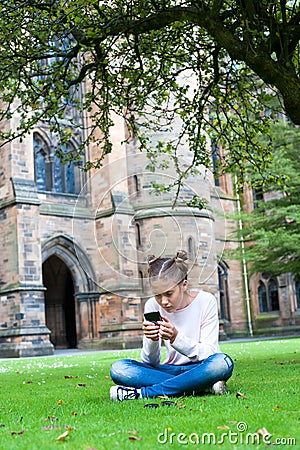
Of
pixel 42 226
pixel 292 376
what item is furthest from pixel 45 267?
pixel 292 376

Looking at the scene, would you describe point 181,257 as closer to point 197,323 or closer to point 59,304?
point 197,323

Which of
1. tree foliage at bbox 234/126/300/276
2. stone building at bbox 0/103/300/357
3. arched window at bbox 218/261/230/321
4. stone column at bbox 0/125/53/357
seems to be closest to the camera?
stone column at bbox 0/125/53/357

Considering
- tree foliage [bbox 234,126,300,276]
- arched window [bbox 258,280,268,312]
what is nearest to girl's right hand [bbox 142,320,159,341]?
tree foliage [bbox 234,126,300,276]

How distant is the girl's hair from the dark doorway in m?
24.6

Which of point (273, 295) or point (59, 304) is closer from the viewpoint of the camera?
point (59, 304)

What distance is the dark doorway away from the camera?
94.8ft

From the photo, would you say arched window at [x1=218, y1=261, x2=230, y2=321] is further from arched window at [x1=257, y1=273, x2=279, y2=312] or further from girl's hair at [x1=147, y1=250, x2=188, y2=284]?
girl's hair at [x1=147, y1=250, x2=188, y2=284]

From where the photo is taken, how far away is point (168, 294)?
179 inches

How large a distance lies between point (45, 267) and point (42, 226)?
5537mm

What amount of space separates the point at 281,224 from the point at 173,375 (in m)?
20.4

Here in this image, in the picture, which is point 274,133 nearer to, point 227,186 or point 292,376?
point 227,186

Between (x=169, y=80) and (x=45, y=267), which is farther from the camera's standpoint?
(x=45, y=267)

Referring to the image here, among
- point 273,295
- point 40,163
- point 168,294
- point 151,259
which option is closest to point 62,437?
point 168,294

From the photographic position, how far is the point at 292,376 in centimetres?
689
